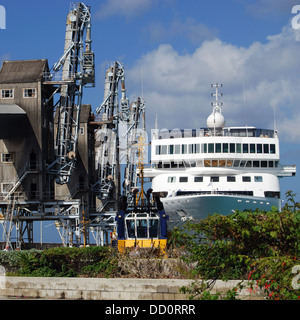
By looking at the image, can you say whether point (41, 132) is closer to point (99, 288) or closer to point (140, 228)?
point (140, 228)

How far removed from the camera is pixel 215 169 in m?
55.9

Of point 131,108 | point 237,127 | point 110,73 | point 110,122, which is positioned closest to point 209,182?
point 237,127

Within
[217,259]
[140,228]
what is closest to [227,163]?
[140,228]

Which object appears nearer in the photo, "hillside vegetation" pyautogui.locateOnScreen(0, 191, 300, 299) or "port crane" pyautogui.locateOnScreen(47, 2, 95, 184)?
"hillside vegetation" pyautogui.locateOnScreen(0, 191, 300, 299)

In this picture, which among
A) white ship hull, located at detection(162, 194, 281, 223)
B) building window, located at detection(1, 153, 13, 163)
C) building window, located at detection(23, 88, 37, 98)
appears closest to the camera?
white ship hull, located at detection(162, 194, 281, 223)

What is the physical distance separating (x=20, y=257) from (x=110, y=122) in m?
51.9

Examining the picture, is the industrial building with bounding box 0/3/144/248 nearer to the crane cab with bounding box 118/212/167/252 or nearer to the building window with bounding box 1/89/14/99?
the building window with bounding box 1/89/14/99

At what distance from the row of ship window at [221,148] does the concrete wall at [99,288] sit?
117 ft

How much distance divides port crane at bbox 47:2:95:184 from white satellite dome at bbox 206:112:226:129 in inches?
485

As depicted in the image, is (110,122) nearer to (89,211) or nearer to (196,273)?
(89,211)

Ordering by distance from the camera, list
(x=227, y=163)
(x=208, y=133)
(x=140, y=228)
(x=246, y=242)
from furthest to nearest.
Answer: (x=208, y=133), (x=227, y=163), (x=140, y=228), (x=246, y=242)

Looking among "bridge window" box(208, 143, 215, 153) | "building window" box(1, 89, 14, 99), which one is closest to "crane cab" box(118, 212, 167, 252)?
"bridge window" box(208, 143, 215, 153)

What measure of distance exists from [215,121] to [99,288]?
40841 mm

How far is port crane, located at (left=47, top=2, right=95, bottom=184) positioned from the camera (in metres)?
60.8
